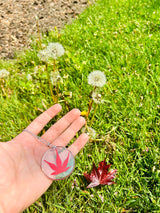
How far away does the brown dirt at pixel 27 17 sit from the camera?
12.5 ft

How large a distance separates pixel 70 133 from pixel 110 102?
649mm

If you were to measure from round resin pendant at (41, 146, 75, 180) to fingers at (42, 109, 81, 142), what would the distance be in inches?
7.0

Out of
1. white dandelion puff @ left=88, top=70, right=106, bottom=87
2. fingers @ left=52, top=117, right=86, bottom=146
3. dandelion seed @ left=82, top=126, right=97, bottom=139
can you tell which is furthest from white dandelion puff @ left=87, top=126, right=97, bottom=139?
white dandelion puff @ left=88, top=70, right=106, bottom=87

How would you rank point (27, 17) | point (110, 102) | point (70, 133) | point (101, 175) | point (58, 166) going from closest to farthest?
1. point (101, 175)
2. point (58, 166)
3. point (70, 133)
4. point (110, 102)
5. point (27, 17)

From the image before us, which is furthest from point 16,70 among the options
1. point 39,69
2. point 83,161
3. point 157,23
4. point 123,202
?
point 157,23

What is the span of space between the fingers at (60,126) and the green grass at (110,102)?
25 cm

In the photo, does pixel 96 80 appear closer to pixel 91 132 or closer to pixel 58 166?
pixel 91 132

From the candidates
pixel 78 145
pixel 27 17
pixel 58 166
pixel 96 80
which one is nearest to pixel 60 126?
pixel 78 145

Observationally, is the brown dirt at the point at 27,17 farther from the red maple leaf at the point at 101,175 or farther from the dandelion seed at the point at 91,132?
the red maple leaf at the point at 101,175

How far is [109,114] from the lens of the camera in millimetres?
→ 2453

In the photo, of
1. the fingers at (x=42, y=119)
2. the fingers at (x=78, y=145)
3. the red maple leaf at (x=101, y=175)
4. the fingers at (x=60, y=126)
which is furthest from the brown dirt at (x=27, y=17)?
the red maple leaf at (x=101, y=175)

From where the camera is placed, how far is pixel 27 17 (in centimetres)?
433

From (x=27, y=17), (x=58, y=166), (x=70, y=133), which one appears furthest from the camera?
(x=27, y=17)

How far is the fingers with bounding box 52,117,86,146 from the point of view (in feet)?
7.23
